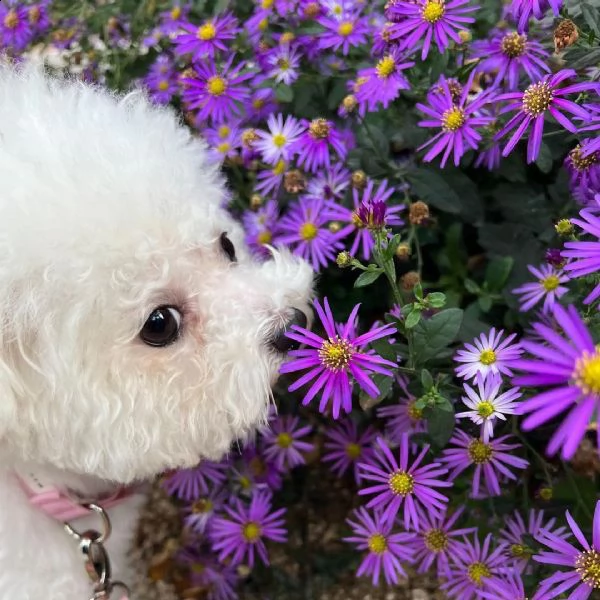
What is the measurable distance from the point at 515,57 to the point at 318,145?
30 cm

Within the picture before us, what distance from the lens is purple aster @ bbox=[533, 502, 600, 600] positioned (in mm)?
627

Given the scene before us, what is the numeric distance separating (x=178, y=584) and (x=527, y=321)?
0.86m

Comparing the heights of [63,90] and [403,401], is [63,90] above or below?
above

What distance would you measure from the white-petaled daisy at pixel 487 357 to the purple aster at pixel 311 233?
29cm

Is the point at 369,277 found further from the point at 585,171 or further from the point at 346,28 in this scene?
the point at 346,28

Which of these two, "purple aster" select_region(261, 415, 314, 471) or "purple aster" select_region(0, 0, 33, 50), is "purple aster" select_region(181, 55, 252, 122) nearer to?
"purple aster" select_region(0, 0, 33, 50)

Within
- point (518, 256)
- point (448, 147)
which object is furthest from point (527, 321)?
point (448, 147)

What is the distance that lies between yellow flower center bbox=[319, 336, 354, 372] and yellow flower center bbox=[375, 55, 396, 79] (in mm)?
414

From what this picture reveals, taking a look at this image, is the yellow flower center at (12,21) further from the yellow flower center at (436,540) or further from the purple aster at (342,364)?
the yellow flower center at (436,540)

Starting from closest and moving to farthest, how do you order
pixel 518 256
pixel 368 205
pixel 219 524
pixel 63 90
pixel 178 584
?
pixel 368 205 → pixel 63 90 → pixel 518 256 → pixel 219 524 → pixel 178 584

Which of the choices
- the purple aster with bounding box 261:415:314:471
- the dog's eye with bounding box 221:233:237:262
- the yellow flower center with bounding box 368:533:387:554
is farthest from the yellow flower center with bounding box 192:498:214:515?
the dog's eye with bounding box 221:233:237:262

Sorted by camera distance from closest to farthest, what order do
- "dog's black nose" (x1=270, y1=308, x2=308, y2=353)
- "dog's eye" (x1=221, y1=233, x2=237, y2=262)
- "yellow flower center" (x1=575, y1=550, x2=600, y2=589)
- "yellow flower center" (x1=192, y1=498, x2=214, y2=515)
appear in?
"yellow flower center" (x1=575, y1=550, x2=600, y2=589) < "dog's black nose" (x1=270, y1=308, x2=308, y2=353) < "dog's eye" (x1=221, y1=233, x2=237, y2=262) < "yellow flower center" (x1=192, y1=498, x2=214, y2=515)

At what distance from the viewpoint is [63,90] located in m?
0.87

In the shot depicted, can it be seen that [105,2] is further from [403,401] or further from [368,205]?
[403,401]
